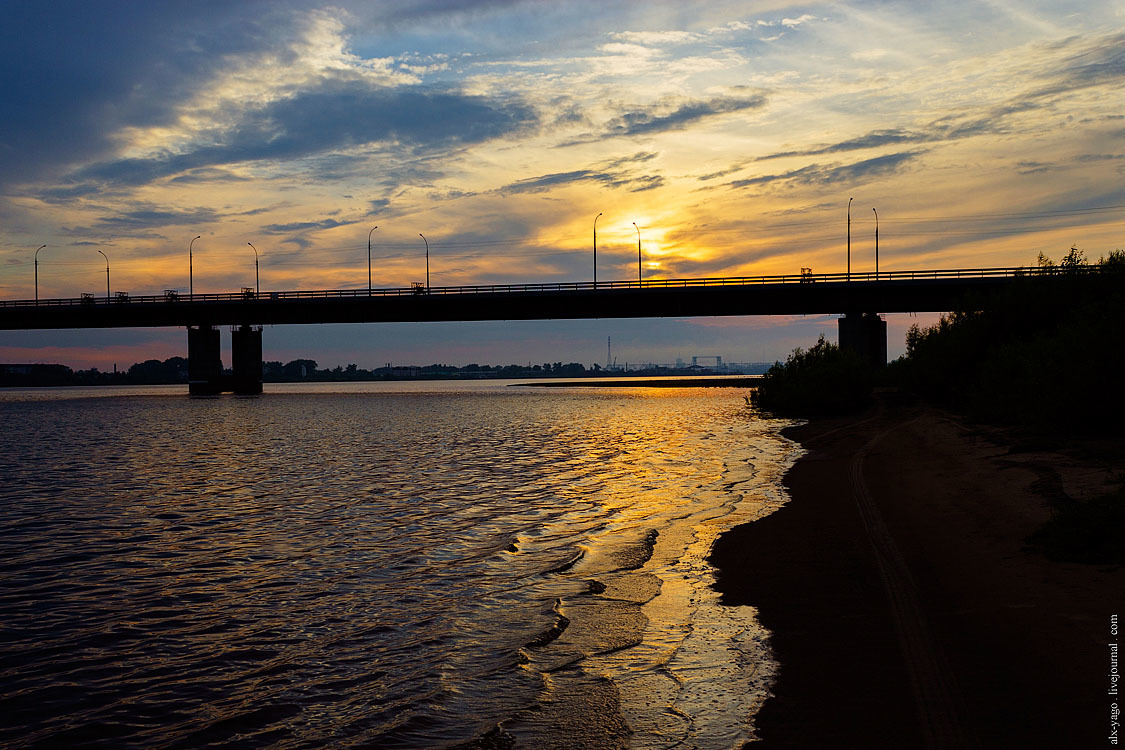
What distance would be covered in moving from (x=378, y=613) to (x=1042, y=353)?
25559 mm

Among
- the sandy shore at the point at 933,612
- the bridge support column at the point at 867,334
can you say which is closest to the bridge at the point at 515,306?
the bridge support column at the point at 867,334

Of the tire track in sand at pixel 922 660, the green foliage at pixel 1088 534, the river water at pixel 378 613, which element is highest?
the green foliage at pixel 1088 534

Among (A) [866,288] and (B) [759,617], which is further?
(A) [866,288]

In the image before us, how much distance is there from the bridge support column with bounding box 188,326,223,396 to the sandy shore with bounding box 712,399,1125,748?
117898 mm

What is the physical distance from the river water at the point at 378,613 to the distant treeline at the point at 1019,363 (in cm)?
949

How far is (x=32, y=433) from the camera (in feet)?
173

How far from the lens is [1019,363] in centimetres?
3123

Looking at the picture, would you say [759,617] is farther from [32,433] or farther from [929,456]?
[32,433]

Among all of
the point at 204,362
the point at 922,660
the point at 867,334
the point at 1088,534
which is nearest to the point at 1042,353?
the point at 1088,534

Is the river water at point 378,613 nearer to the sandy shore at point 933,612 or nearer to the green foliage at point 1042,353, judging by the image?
the sandy shore at point 933,612

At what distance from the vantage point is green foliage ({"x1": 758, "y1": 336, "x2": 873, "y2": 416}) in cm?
5812

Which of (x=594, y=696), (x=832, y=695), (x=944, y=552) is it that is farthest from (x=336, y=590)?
(x=944, y=552)

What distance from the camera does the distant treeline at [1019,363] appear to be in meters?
23.6

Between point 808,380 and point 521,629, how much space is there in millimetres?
52599
